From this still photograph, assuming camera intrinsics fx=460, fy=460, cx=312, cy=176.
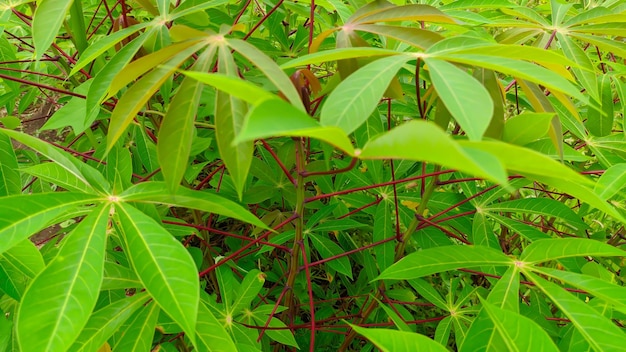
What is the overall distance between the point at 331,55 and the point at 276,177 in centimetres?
57

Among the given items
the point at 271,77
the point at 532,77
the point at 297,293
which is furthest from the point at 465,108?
the point at 297,293

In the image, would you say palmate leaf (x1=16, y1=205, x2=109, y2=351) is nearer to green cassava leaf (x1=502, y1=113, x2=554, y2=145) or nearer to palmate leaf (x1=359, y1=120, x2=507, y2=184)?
palmate leaf (x1=359, y1=120, x2=507, y2=184)

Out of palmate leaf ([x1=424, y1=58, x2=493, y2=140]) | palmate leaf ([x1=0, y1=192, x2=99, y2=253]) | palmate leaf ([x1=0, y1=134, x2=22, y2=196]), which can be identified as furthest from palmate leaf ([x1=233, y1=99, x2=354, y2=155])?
palmate leaf ([x1=0, y1=134, x2=22, y2=196])

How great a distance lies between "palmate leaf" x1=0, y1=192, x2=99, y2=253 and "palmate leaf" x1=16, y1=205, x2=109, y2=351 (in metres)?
0.04

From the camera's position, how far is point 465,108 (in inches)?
16.8

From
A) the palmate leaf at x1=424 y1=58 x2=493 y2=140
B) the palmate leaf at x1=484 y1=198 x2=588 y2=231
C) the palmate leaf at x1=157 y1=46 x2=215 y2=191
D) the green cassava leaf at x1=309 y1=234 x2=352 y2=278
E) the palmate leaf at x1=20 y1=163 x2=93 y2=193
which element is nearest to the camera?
the palmate leaf at x1=424 y1=58 x2=493 y2=140

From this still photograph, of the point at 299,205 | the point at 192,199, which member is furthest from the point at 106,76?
the point at 299,205

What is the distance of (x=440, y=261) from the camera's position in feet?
2.15

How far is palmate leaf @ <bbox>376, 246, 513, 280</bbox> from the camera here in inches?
25.7

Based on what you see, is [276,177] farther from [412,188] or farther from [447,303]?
[447,303]

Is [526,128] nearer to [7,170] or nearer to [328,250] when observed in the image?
[328,250]

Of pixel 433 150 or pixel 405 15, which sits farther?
pixel 405 15

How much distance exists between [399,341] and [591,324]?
24cm

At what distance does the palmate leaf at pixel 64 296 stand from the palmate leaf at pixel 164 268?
4cm
